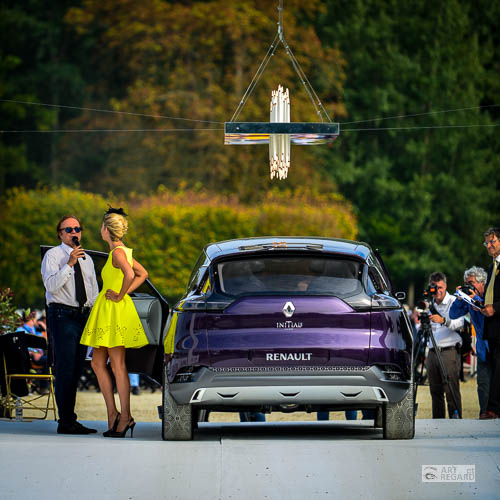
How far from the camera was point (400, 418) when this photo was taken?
10.8 metres

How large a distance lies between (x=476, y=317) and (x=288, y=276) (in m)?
4.27

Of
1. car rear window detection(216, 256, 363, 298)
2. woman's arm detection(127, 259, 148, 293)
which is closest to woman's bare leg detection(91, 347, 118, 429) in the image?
woman's arm detection(127, 259, 148, 293)

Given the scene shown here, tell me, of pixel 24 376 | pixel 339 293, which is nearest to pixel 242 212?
pixel 24 376

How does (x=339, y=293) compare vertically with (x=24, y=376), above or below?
above

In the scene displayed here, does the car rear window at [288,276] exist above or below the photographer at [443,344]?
above

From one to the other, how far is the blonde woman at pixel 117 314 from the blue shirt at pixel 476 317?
4.15m

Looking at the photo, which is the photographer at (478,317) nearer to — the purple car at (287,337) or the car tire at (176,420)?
the purple car at (287,337)

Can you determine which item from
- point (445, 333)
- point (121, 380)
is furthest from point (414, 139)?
point (121, 380)

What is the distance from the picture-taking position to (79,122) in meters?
67.9

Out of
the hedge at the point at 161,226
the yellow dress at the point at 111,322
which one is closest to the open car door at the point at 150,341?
the yellow dress at the point at 111,322

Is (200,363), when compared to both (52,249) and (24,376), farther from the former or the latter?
(24,376)

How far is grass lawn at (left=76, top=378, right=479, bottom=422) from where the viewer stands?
875 inches

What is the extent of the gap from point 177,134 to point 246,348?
55.0 m

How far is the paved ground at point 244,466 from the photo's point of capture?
801 centimetres
